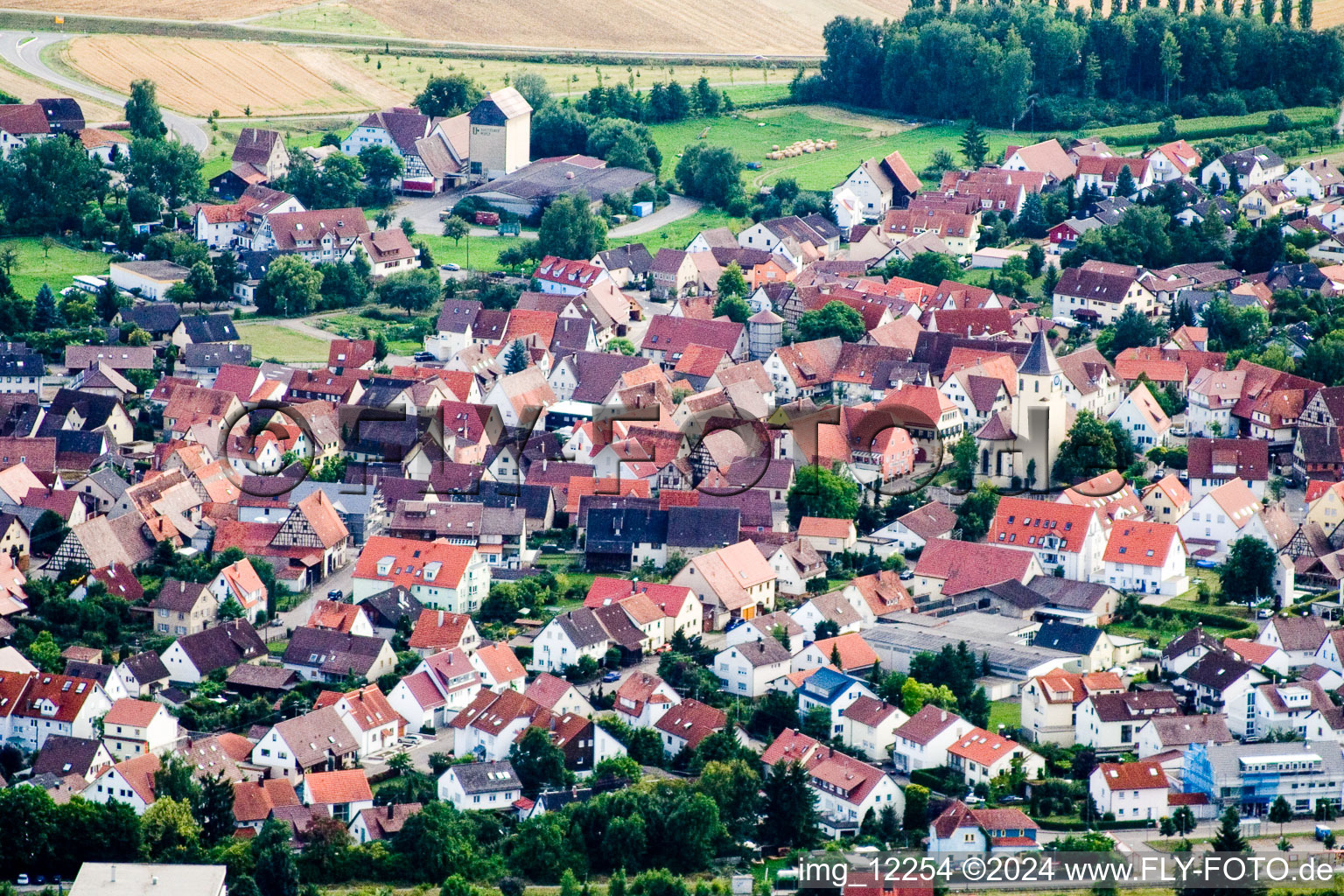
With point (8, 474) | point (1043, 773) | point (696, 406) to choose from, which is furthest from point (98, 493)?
point (1043, 773)

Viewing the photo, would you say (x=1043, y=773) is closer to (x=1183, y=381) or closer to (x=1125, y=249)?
(x=1183, y=381)

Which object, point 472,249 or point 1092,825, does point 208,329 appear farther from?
point 1092,825

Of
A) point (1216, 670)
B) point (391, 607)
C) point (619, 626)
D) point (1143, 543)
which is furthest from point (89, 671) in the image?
point (1143, 543)

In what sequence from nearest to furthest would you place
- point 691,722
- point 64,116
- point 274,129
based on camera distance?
1. point 691,722
2. point 64,116
3. point 274,129

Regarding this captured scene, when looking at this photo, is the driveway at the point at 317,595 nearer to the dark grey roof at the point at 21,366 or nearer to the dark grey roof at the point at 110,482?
the dark grey roof at the point at 110,482

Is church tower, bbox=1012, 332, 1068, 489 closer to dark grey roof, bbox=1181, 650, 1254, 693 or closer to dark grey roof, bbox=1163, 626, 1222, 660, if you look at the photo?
dark grey roof, bbox=1163, 626, 1222, 660

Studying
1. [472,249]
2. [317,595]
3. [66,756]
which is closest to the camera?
[66,756]

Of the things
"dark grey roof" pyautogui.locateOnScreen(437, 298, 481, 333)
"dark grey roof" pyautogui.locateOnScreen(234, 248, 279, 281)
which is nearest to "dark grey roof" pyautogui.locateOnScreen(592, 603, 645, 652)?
"dark grey roof" pyautogui.locateOnScreen(437, 298, 481, 333)

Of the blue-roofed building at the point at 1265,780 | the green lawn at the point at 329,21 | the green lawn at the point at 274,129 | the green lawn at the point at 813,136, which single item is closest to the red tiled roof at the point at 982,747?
the blue-roofed building at the point at 1265,780
